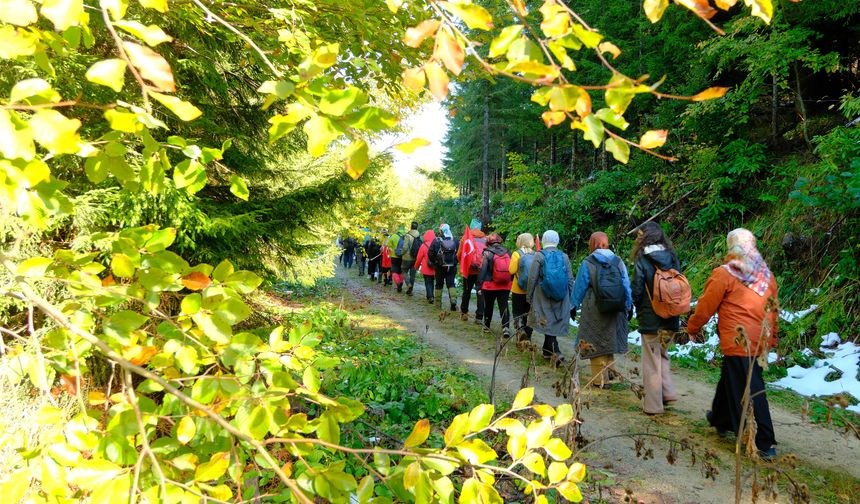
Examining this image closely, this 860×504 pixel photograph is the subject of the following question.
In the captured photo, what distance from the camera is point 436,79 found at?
1004 millimetres

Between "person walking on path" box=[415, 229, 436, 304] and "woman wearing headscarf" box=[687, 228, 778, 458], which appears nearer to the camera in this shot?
"woman wearing headscarf" box=[687, 228, 778, 458]

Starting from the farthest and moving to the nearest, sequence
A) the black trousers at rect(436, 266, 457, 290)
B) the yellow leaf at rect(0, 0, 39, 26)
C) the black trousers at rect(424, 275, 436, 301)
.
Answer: the black trousers at rect(424, 275, 436, 301) → the black trousers at rect(436, 266, 457, 290) → the yellow leaf at rect(0, 0, 39, 26)

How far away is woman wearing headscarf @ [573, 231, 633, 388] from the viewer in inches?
222

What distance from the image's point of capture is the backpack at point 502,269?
859cm

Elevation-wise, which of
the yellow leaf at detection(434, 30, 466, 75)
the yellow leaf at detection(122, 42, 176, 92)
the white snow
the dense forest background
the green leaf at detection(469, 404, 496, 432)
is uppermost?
the dense forest background

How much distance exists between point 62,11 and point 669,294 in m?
5.14

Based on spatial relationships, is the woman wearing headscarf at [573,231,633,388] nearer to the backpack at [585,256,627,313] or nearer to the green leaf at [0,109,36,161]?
the backpack at [585,256,627,313]

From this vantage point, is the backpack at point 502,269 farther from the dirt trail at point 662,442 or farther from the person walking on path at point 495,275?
the dirt trail at point 662,442

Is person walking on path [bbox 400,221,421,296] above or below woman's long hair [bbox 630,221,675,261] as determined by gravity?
below

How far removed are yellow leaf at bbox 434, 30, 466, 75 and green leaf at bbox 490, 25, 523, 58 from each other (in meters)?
0.07

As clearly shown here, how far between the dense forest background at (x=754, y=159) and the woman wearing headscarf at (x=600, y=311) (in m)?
2.45

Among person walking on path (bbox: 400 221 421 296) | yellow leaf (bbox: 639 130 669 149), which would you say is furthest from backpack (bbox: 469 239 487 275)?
yellow leaf (bbox: 639 130 669 149)

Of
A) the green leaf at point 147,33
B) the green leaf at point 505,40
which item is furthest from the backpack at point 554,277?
the green leaf at point 147,33

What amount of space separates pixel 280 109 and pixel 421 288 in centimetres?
1091
